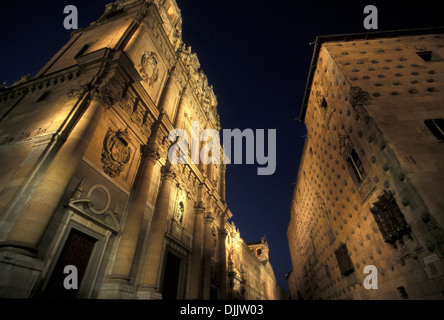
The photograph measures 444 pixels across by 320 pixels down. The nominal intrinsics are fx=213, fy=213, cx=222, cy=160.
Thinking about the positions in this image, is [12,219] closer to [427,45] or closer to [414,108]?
[414,108]

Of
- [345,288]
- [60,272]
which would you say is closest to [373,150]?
[345,288]

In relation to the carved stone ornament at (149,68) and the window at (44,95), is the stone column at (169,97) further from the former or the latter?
the window at (44,95)

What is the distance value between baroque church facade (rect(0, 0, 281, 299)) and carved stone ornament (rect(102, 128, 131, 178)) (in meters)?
0.05

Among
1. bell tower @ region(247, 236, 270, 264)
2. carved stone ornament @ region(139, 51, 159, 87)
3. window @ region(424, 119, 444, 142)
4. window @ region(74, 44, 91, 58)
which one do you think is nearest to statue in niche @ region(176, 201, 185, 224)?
carved stone ornament @ region(139, 51, 159, 87)

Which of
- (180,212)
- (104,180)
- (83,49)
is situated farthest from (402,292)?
(83,49)

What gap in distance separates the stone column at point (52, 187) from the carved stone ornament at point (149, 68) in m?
6.32

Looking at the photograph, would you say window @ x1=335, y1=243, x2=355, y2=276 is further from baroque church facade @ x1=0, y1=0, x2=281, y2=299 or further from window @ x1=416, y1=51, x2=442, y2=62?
window @ x1=416, y1=51, x2=442, y2=62

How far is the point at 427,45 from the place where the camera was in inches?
449

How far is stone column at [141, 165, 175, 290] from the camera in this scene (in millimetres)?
10297

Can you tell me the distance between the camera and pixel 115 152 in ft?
33.8

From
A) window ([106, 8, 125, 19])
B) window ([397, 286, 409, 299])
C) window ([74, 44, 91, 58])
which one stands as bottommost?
window ([397, 286, 409, 299])

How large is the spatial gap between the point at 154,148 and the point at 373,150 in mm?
10843

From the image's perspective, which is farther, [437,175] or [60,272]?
[60,272]

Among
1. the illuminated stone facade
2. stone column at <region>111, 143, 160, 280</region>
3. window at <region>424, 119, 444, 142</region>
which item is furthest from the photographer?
stone column at <region>111, 143, 160, 280</region>
